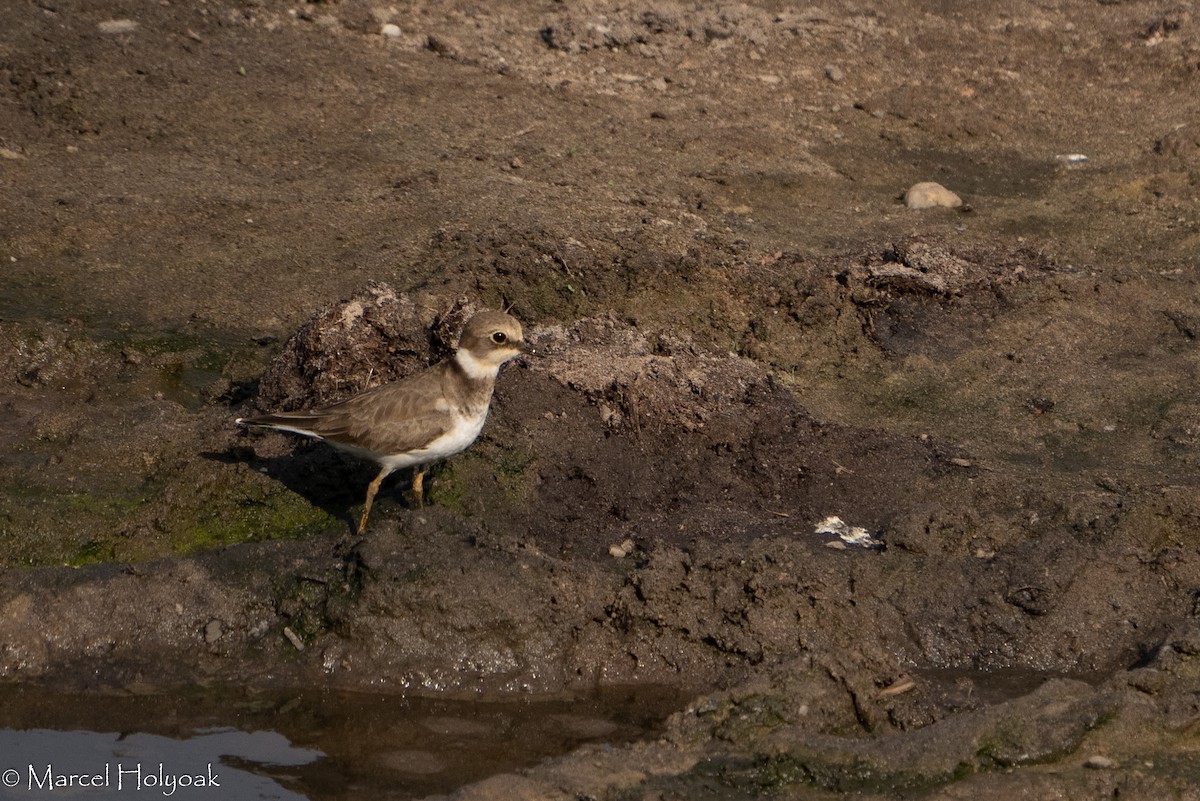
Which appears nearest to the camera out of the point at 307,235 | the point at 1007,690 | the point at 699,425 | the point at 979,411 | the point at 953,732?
the point at 953,732

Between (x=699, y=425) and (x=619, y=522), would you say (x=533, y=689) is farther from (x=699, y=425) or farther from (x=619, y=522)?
(x=699, y=425)

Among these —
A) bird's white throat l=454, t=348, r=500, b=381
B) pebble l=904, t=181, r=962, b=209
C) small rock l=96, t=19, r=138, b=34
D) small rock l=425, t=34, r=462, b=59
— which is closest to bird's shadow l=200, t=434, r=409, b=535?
bird's white throat l=454, t=348, r=500, b=381

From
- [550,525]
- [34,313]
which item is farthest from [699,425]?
[34,313]

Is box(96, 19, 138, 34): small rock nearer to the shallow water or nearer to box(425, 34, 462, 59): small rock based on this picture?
box(425, 34, 462, 59): small rock

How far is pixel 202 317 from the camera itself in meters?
9.12

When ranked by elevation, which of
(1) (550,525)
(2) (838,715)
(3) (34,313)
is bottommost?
(3) (34,313)

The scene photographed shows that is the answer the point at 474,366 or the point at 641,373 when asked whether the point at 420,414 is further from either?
the point at 641,373

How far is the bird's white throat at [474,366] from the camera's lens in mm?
6992

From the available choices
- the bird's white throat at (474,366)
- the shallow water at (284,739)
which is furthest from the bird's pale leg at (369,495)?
the shallow water at (284,739)

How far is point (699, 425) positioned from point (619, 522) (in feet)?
2.92

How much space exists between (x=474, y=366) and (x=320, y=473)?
113cm

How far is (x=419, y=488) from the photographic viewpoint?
702 centimetres

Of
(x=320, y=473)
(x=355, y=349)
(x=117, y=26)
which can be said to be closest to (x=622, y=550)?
(x=320, y=473)

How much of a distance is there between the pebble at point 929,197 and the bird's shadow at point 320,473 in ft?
18.1
